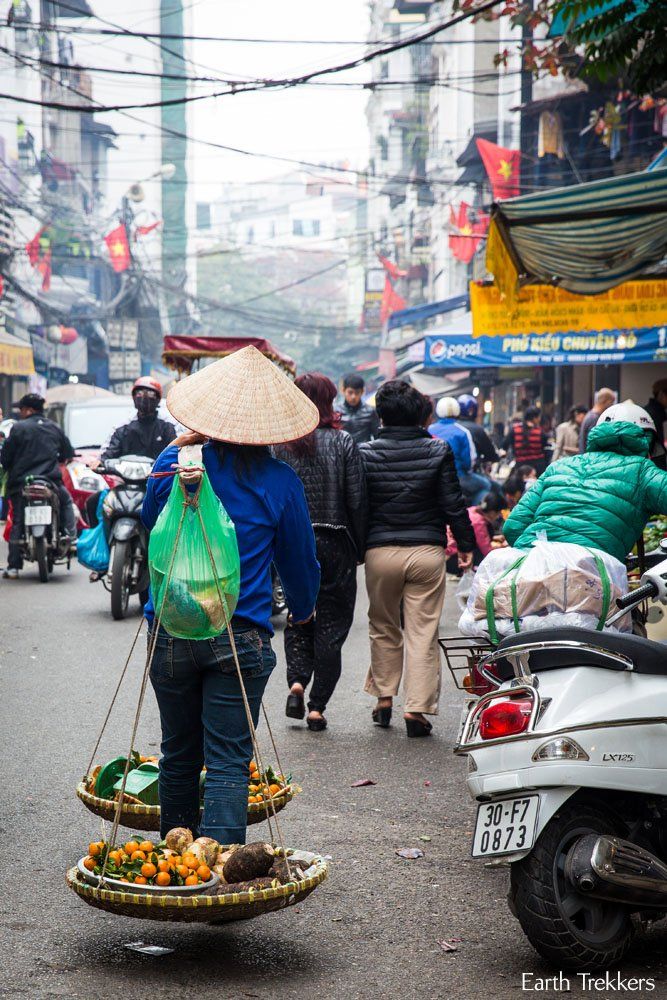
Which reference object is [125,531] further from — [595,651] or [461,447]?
[595,651]

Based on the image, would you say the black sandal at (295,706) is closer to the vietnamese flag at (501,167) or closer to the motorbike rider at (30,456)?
the motorbike rider at (30,456)

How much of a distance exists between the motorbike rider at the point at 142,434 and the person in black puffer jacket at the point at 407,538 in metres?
5.02

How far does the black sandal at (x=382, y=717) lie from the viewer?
294 inches

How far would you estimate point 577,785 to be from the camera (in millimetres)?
3852

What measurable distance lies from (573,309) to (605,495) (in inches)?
336

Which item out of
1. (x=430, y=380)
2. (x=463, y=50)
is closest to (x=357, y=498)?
(x=430, y=380)

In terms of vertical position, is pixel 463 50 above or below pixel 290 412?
above

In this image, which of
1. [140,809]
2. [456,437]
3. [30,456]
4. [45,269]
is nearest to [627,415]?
[140,809]

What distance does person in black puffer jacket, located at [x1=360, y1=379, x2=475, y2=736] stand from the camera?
7.29m

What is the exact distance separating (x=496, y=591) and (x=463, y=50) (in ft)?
171

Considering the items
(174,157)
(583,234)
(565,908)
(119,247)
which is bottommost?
(565,908)

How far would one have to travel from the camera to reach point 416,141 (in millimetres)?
67375

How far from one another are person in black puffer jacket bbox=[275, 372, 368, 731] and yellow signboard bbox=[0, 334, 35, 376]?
24.3 m

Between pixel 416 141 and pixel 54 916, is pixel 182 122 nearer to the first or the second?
pixel 416 141
